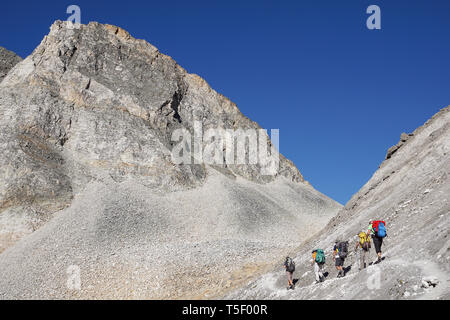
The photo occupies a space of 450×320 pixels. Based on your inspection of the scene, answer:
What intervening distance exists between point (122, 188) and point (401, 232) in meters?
34.6

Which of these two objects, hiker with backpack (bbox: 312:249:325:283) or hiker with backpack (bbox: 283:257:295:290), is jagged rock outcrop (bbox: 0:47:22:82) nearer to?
hiker with backpack (bbox: 283:257:295:290)

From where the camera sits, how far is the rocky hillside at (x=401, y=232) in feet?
38.0

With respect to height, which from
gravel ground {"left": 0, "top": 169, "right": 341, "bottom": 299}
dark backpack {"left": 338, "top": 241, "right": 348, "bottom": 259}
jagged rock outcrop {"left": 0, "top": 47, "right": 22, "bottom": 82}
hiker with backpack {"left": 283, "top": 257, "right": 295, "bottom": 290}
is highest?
jagged rock outcrop {"left": 0, "top": 47, "right": 22, "bottom": 82}

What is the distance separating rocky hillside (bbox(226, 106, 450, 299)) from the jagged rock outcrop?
6620 cm

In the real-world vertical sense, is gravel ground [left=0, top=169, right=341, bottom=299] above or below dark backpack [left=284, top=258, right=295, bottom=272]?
above

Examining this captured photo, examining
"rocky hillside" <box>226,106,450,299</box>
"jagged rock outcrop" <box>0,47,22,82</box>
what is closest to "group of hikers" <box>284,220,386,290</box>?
"rocky hillside" <box>226,106,450,299</box>

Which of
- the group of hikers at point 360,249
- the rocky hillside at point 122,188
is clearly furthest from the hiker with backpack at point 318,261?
the rocky hillside at point 122,188

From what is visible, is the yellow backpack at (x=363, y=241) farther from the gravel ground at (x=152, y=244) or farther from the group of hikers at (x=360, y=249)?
the gravel ground at (x=152, y=244)

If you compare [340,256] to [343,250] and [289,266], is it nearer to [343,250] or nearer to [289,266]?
[343,250]

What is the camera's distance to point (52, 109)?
53.7 metres

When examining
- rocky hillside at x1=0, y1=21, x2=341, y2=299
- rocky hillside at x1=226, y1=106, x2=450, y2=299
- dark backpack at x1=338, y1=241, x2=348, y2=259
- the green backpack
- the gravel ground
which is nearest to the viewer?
rocky hillside at x1=226, y1=106, x2=450, y2=299

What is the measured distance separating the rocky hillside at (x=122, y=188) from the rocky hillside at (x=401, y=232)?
7.17 m

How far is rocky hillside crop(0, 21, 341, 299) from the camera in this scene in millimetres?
30328
